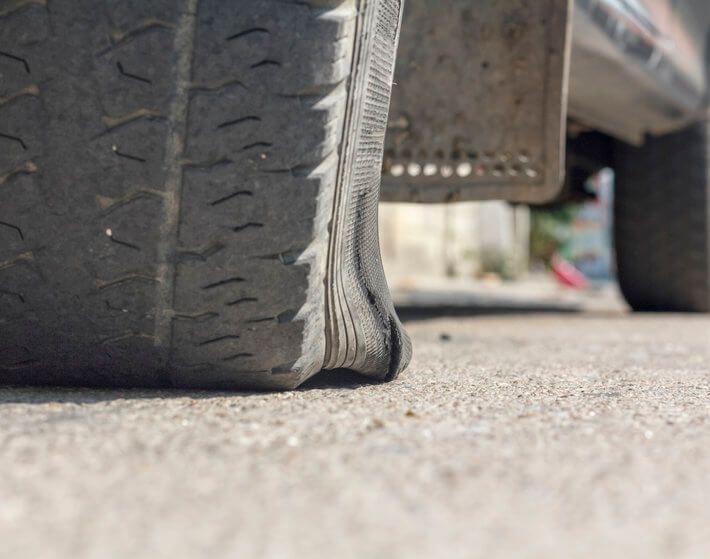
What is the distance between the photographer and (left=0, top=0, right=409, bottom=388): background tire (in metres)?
1.05

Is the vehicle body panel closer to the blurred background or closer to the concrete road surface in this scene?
the concrete road surface

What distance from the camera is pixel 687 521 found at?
709mm

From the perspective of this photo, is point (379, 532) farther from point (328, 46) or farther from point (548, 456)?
point (328, 46)

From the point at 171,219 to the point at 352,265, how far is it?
0.32 metres

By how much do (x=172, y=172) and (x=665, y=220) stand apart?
105 inches

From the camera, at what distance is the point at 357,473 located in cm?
81

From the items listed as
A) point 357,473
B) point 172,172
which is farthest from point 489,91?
point 357,473

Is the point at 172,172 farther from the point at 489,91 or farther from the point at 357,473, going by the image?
the point at 489,91

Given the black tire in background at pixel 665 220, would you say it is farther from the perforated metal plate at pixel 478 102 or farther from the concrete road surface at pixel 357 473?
the concrete road surface at pixel 357 473

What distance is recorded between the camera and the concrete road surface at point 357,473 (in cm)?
66

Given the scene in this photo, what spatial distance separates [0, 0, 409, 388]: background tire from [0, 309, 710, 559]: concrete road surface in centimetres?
10

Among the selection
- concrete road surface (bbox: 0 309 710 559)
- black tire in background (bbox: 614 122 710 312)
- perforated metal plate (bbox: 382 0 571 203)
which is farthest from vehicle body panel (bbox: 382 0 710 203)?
black tire in background (bbox: 614 122 710 312)

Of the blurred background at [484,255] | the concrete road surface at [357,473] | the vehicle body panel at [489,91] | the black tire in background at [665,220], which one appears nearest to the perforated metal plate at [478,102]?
the vehicle body panel at [489,91]

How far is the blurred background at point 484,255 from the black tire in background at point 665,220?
0.16 meters
